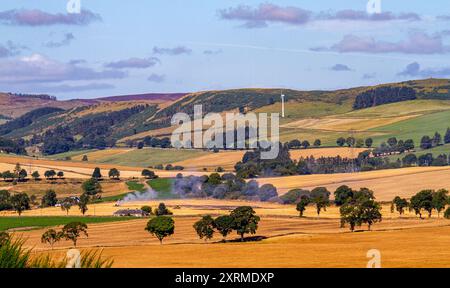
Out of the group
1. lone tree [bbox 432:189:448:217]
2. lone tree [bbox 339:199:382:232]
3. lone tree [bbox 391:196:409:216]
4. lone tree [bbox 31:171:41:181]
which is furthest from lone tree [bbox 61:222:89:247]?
lone tree [bbox 31:171:41:181]

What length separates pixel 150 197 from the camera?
498 feet

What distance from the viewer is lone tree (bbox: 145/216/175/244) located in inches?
3799

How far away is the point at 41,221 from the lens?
120m

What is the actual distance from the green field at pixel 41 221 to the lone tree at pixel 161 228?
20089 millimetres

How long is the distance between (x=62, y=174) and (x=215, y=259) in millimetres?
118986

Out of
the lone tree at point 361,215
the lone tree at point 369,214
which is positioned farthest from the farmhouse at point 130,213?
the lone tree at point 369,214

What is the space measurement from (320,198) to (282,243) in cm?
4345

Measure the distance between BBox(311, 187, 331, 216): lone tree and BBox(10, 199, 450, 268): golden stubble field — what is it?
1.20 meters

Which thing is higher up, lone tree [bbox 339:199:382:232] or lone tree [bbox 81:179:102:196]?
lone tree [bbox 81:179:102:196]

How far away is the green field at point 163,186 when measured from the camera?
15425cm

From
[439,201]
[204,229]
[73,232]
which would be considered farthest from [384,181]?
[73,232]

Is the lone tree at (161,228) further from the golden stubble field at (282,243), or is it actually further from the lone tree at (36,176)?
the lone tree at (36,176)

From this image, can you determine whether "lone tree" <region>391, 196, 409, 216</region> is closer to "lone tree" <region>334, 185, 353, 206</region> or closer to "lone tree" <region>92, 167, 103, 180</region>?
"lone tree" <region>334, 185, 353, 206</region>

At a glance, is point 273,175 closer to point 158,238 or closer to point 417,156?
point 417,156
